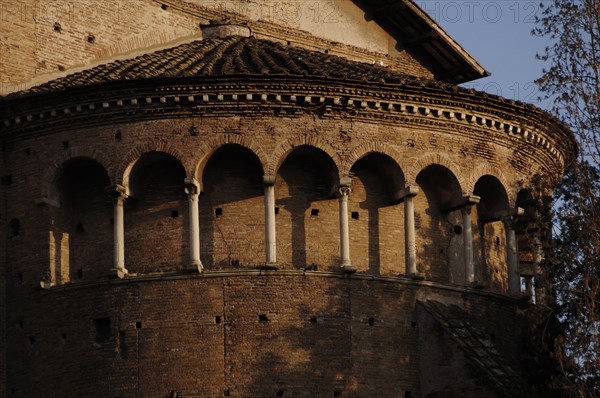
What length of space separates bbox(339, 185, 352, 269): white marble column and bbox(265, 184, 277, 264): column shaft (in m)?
1.13

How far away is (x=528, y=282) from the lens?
1342 inches

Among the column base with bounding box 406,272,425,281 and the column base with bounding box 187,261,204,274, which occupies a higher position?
the column base with bounding box 187,261,204,274

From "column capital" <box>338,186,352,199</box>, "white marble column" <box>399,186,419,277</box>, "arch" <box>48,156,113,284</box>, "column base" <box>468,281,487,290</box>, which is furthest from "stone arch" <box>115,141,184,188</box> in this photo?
"column base" <box>468,281,487,290</box>

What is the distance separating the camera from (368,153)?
31.1 meters

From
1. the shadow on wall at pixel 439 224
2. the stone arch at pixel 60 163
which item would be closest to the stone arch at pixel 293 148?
the shadow on wall at pixel 439 224

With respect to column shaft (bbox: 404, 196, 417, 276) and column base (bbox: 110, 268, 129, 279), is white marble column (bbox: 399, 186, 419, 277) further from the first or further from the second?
column base (bbox: 110, 268, 129, 279)

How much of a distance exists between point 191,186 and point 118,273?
187cm

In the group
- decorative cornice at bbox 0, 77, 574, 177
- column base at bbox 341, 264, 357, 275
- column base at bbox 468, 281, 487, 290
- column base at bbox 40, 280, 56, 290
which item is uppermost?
decorative cornice at bbox 0, 77, 574, 177

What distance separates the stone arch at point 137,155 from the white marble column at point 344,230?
268 centimetres

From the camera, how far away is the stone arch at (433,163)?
103 ft

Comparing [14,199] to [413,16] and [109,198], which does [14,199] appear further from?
[413,16]

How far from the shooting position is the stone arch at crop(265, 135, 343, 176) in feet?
100

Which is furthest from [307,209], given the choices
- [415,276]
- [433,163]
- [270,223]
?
[433,163]

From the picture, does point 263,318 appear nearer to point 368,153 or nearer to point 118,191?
point 118,191
